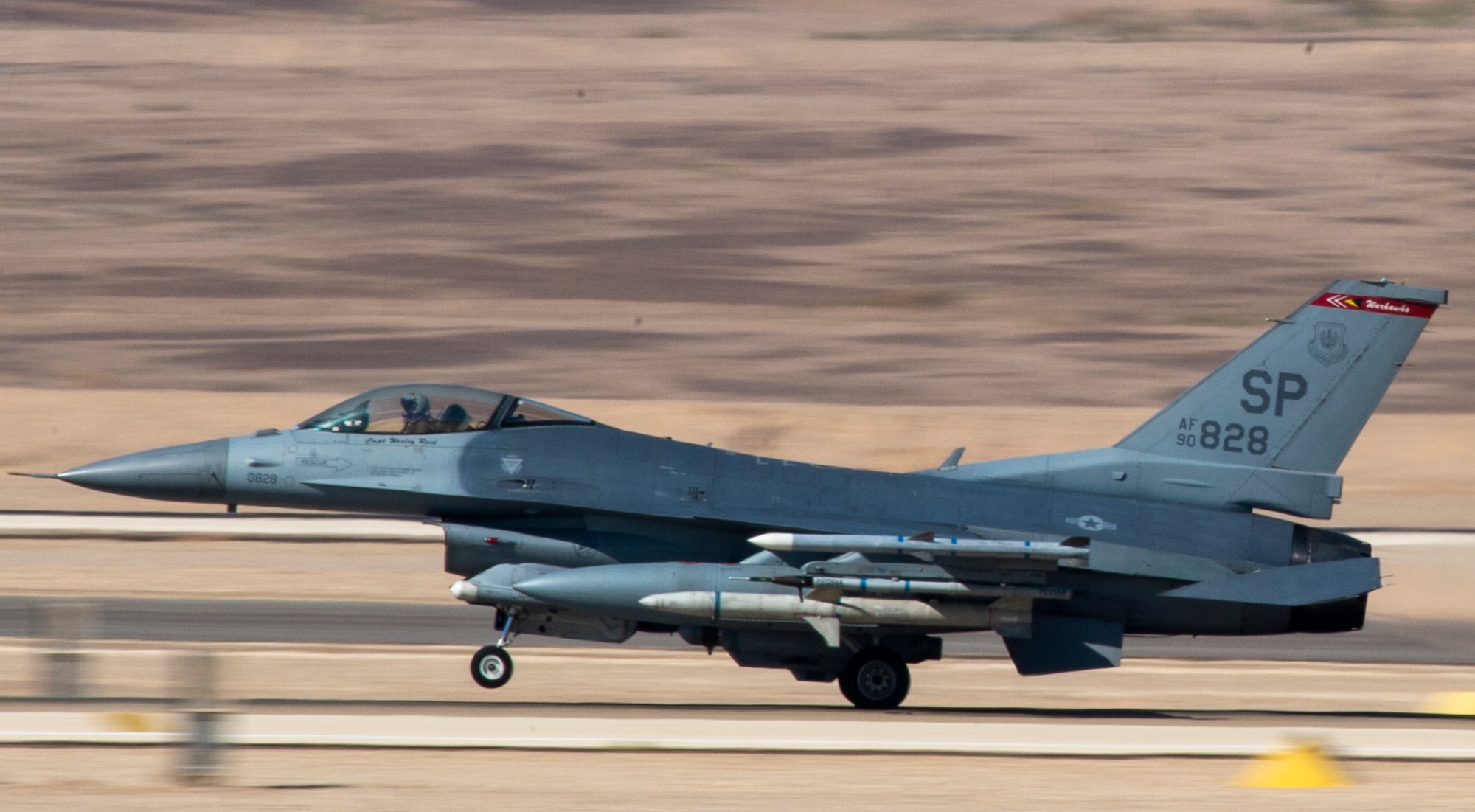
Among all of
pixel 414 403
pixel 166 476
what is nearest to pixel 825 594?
pixel 414 403

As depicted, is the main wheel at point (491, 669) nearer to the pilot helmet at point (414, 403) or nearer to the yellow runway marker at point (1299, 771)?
the pilot helmet at point (414, 403)

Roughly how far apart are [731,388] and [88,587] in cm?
1674

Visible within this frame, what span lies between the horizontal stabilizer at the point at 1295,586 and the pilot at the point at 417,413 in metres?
6.69

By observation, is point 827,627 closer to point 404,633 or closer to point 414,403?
point 414,403

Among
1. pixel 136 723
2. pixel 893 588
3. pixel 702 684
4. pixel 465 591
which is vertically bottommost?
pixel 136 723

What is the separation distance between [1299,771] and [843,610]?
4.35m

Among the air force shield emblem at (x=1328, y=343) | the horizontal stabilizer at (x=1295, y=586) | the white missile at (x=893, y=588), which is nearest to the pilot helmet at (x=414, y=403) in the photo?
the white missile at (x=893, y=588)

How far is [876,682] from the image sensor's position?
15727 millimetres

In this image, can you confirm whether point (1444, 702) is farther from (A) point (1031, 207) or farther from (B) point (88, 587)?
(A) point (1031, 207)

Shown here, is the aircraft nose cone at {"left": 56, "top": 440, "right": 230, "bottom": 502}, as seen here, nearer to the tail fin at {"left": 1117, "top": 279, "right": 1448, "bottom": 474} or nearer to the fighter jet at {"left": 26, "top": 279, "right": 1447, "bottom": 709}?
the fighter jet at {"left": 26, "top": 279, "right": 1447, "bottom": 709}

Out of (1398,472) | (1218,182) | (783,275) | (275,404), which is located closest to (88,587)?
(275,404)

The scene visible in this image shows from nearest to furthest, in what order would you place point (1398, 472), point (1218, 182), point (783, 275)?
point (1398, 472) < point (783, 275) < point (1218, 182)

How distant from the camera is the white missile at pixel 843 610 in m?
14.9

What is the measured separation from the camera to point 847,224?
168 ft
